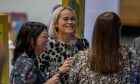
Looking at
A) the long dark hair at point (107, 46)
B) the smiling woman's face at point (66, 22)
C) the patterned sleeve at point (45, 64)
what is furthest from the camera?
the smiling woman's face at point (66, 22)

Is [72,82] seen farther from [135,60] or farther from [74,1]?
[74,1]

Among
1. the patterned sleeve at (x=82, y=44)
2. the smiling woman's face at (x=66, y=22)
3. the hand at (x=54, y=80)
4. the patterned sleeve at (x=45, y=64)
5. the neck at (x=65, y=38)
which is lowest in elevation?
the hand at (x=54, y=80)

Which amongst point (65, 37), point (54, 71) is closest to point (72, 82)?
point (54, 71)

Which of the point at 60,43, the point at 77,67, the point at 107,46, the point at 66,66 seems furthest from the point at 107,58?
the point at 60,43

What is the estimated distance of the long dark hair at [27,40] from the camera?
6.85 feet

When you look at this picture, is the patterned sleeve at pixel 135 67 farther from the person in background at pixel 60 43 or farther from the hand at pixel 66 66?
the person in background at pixel 60 43

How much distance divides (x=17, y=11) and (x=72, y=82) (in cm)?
293

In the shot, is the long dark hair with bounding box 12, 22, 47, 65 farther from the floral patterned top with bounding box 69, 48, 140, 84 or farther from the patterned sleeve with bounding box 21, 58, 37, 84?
the floral patterned top with bounding box 69, 48, 140, 84

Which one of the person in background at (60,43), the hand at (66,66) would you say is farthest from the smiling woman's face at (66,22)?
the hand at (66,66)

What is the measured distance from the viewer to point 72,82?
203cm

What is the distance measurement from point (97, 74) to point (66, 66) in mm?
265

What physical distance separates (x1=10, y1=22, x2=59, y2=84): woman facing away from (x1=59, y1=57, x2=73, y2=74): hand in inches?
1.8

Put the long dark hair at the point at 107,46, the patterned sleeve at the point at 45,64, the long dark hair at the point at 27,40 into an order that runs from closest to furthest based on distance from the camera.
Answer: the long dark hair at the point at 107,46
the long dark hair at the point at 27,40
the patterned sleeve at the point at 45,64

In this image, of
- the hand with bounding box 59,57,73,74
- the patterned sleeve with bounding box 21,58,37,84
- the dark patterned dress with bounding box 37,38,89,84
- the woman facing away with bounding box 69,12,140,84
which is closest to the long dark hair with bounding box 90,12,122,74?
the woman facing away with bounding box 69,12,140,84
